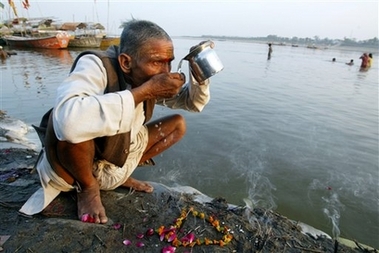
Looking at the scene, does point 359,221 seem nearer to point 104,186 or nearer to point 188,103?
point 188,103

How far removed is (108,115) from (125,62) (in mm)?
458

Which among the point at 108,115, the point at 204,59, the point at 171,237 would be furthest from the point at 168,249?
the point at 204,59

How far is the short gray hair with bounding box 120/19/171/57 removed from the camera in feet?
5.40

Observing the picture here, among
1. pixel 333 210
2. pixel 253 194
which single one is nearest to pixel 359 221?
pixel 333 210

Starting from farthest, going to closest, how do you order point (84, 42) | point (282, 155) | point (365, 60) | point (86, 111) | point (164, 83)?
1. point (84, 42)
2. point (365, 60)
3. point (282, 155)
4. point (164, 83)
5. point (86, 111)

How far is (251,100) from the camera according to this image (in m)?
8.45

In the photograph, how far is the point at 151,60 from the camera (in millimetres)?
1680

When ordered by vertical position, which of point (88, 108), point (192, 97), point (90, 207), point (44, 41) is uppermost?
point (88, 108)

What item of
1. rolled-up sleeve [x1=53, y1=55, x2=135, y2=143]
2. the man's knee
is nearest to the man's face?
rolled-up sleeve [x1=53, y1=55, x2=135, y2=143]

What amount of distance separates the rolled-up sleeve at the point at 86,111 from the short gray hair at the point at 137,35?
1.09ft

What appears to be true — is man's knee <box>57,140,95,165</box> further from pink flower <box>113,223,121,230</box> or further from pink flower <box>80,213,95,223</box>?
pink flower <box>113,223,121,230</box>

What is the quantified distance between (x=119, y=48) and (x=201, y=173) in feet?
8.77

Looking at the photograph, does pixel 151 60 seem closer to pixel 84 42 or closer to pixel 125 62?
pixel 125 62

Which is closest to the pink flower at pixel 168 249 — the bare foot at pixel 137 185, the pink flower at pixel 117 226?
the pink flower at pixel 117 226
